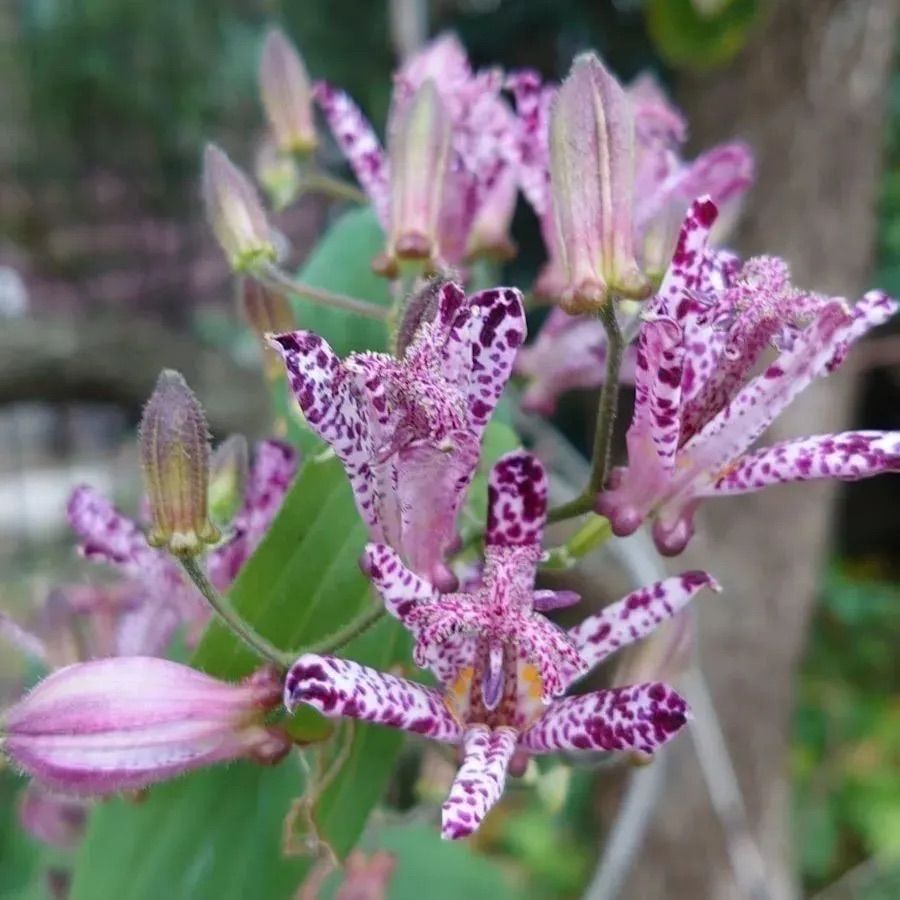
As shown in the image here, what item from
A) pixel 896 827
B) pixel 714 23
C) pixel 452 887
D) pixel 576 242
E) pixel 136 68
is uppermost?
pixel 136 68

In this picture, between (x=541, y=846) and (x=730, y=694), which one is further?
(x=541, y=846)

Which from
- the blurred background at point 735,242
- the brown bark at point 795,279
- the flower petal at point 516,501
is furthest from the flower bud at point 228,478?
the brown bark at point 795,279

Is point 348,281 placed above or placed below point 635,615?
above

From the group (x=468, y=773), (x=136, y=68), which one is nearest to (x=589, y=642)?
(x=468, y=773)

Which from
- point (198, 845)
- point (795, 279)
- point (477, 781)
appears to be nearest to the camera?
point (477, 781)

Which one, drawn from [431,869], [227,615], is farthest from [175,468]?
[431,869]

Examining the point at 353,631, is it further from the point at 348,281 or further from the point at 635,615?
the point at 348,281

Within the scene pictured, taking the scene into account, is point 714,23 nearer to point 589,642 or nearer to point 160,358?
point 160,358
